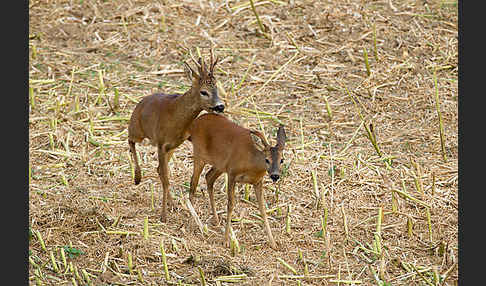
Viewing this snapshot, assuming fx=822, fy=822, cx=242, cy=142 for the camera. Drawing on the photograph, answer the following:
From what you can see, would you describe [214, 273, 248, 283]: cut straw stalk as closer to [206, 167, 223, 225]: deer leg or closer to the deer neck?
[206, 167, 223, 225]: deer leg

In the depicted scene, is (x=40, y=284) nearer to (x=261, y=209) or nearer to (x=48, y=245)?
(x=48, y=245)

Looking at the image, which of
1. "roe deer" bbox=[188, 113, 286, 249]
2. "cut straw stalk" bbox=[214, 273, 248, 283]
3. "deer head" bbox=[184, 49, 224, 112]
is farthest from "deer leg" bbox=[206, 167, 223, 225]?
"cut straw stalk" bbox=[214, 273, 248, 283]

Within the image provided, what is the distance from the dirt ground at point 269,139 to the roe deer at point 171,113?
0.71 meters

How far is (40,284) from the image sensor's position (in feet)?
26.0

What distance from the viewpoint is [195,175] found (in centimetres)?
966

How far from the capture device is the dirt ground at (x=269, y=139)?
8.62 metres

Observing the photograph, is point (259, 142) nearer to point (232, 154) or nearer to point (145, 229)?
point (232, 154)

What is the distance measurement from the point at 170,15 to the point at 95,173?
5188 mm

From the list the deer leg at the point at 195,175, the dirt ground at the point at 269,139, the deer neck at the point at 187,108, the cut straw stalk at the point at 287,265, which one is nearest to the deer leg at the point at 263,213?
the dirt ground at the point at 269,139

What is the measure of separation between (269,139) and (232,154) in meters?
2.29

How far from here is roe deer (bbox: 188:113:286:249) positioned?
338 inches

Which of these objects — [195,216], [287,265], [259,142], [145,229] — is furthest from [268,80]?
[287,265]

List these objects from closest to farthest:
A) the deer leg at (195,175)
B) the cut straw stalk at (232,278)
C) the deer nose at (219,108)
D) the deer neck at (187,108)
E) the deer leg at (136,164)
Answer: the cut straw stalk at (232,278) < the deer nose at (219,108) < the deer neck at (187,108) < the deer leg at (195,175) < the deer leg at (136,164)

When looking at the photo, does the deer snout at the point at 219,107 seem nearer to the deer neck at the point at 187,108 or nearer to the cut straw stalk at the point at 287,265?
the deer neck at the point at 187,108
